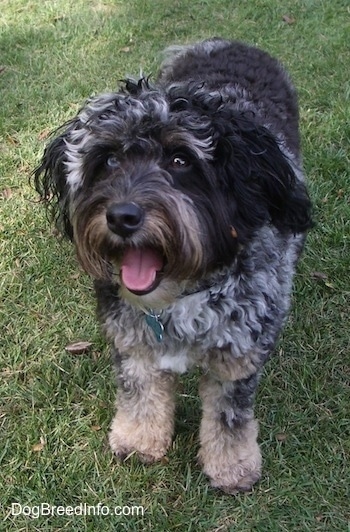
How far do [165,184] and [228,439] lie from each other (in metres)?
1.37

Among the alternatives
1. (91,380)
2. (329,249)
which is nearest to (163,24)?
(329,249)

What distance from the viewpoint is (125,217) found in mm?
1980

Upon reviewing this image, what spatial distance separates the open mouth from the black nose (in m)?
0.17

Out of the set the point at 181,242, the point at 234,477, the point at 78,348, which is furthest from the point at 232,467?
the point at 181,242

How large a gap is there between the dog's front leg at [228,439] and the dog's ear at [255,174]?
815 mm

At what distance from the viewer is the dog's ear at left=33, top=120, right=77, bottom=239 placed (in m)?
2.45

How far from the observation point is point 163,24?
6547 millimetres

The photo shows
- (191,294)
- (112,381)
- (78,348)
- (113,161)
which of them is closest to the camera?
(113,161)

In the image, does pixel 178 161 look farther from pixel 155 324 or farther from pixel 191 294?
pixel 155 324

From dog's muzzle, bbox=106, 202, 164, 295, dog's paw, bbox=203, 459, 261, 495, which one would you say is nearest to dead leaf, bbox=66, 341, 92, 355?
dog's paw, bbox=203, 459, 261, 495

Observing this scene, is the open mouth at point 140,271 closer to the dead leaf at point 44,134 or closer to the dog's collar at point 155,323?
the dog's collar at point 155,323

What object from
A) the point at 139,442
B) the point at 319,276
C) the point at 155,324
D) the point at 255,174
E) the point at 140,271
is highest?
the point at 255,174

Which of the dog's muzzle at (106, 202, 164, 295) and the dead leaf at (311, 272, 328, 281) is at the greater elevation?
the dog's muzzle at (106, 202, 164, 295)

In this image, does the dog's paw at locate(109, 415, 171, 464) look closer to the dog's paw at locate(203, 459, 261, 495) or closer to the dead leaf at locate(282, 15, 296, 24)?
the dog's paw at locate(203, 459, 261, 495)
